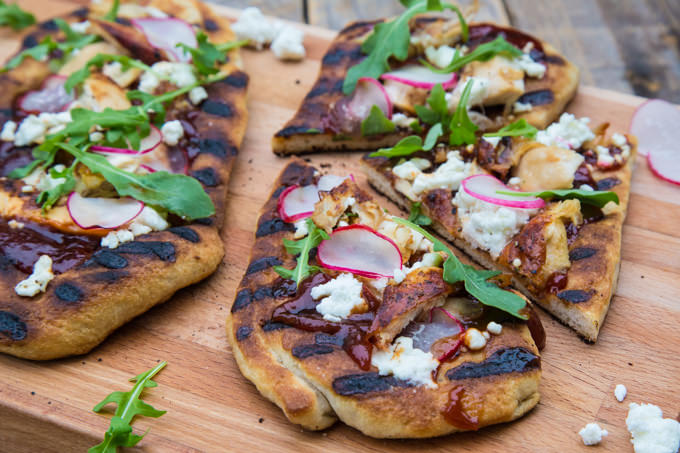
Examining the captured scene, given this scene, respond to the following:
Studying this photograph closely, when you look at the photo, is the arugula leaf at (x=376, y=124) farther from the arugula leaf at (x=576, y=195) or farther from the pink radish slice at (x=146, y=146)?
the pink radish slice at (x=146, y=146)

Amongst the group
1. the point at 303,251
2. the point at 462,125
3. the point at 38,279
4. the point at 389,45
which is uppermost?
the point at 389,45

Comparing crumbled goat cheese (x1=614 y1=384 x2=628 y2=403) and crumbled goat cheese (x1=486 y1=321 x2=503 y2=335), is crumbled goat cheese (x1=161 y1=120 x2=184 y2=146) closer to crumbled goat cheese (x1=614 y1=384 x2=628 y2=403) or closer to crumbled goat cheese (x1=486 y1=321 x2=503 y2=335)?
crumbled goat cheese (x1=486 y1=321 x2=503 y2=335)

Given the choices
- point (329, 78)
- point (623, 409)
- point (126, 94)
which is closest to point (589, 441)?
point (623, 409)

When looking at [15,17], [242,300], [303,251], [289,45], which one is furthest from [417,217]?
[15,17]

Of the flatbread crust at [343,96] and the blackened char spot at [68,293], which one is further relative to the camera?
the flatbread crust at [343,96]

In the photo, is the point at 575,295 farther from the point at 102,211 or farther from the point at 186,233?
the point at 102,211

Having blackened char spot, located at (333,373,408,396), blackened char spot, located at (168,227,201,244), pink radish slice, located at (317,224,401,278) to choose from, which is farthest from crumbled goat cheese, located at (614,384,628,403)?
blackened char spot, located at (168,227,201,244)

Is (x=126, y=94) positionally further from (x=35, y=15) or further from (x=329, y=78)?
(x=35, y=15)

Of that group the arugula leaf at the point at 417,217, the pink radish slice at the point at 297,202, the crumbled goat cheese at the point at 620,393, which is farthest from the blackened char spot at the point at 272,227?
the crumbled goat cheese at the point at 620,393
